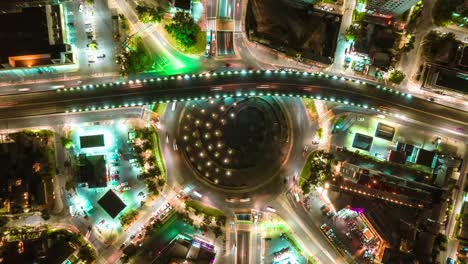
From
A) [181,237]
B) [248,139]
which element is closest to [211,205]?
[181,237]

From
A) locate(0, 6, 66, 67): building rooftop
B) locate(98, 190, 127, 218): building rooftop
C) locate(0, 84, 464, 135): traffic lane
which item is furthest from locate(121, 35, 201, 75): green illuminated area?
locate(98, 190, 127, 218): building rooftop

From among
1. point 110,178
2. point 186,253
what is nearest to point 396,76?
point 186,253

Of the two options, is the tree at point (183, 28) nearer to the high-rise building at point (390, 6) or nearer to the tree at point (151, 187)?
the tree at point (151, 187)

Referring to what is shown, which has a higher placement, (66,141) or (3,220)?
(66,141)

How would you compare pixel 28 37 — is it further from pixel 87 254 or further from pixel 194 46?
pixel 87 254

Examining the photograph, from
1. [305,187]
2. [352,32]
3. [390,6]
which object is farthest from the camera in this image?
[305,187]

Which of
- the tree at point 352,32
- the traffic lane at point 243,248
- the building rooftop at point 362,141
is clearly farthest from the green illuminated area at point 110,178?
the tree at point 352,32
